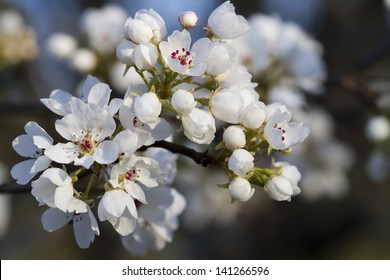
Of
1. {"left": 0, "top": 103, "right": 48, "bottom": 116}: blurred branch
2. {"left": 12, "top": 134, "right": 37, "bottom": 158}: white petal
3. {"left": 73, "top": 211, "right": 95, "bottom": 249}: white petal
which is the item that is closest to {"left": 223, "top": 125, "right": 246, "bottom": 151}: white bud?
{"left": 73, "top": 211, "right": 95, "bottom": 249}: white petal

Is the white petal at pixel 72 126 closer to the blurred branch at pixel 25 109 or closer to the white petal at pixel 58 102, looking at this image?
the white petal at pixel 58 102

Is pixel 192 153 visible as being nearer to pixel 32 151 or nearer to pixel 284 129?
pixel 284 129

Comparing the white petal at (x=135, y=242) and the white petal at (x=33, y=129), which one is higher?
the white petal at (x=33, y=129)

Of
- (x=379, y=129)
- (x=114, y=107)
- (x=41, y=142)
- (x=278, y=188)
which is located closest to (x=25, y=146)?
(x=41, y=142)

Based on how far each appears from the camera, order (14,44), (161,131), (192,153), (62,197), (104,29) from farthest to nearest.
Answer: (14,44) → (104,29) → (192,153) → (161,131) → (62,197)

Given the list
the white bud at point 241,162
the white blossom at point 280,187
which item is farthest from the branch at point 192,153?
the white blossom at point 280,187

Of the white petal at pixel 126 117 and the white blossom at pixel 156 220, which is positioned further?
the white blossom at pixel 156 220
